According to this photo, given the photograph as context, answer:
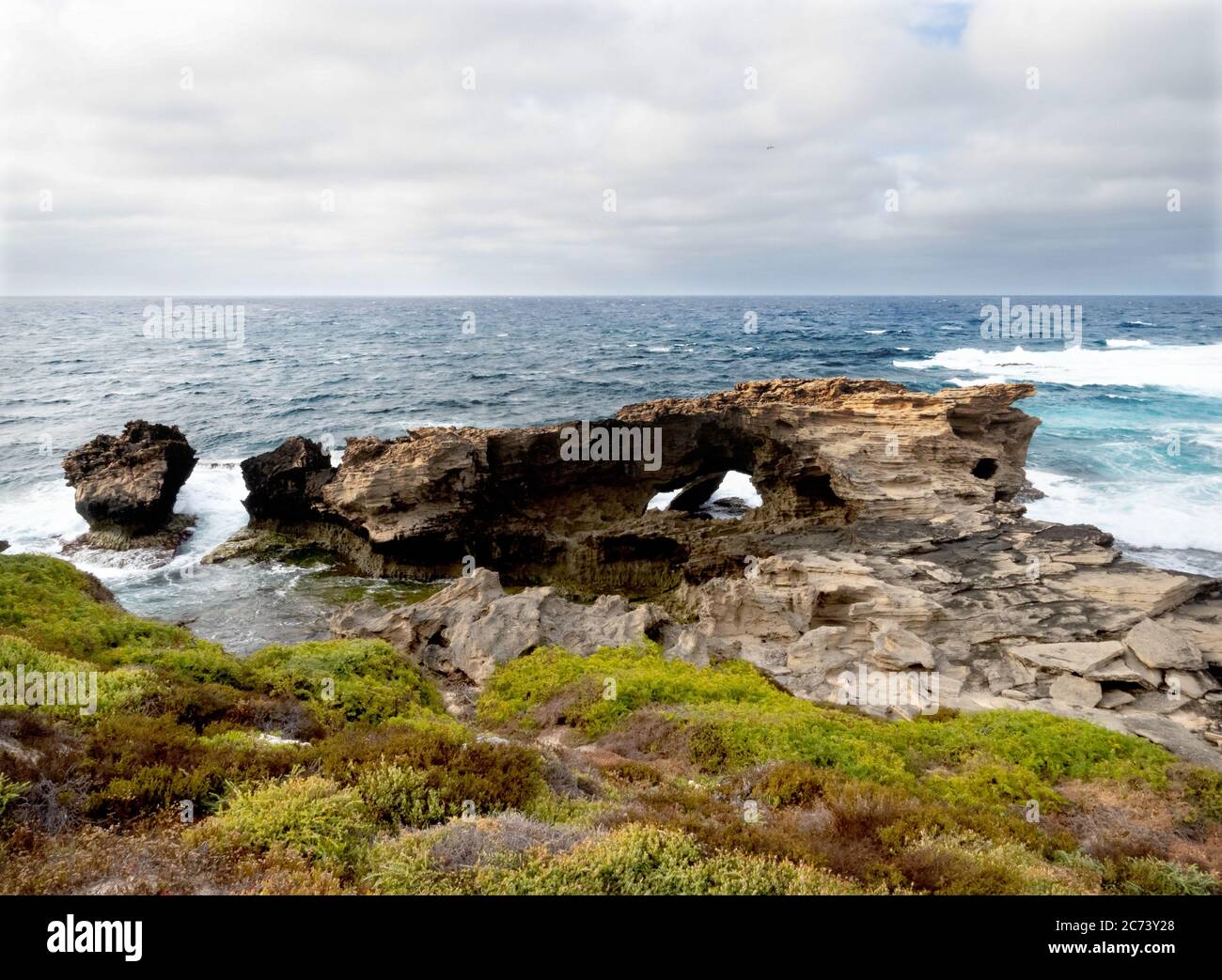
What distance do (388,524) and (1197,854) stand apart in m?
25.0

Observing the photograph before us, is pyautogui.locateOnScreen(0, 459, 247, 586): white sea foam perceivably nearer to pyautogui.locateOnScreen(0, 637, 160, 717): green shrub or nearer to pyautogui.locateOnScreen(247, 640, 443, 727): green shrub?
pyautogui.locateOnScreen(247, 640, 443, 727): green shrub

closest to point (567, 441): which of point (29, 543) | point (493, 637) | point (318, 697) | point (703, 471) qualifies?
point (703, 471)

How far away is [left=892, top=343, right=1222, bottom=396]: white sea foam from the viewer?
63062mm

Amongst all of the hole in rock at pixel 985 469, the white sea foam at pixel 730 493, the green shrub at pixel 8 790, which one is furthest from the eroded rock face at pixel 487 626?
the hole in rock at pixel 985 469

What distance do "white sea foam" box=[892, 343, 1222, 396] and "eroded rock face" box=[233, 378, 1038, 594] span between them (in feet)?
149

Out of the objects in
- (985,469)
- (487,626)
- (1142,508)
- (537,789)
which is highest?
(985,469)

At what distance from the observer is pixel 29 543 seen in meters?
32.7

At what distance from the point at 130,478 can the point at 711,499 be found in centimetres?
2708

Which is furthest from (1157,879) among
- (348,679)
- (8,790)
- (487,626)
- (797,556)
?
(797,556)

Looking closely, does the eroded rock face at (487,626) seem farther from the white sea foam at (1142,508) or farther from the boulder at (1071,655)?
the white sea foam at (1142,508)

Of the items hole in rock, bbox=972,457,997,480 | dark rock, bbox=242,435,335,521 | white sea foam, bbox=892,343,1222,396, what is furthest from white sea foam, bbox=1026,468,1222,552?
dark rock, bbox=242,435,335,521

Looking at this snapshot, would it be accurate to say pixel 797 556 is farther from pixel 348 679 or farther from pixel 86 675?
pixel 86 675

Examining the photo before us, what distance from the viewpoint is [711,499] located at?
34656mm
